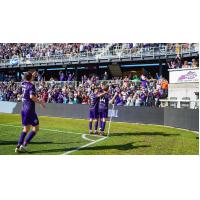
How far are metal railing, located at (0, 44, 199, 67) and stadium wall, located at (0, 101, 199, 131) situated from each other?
184cm

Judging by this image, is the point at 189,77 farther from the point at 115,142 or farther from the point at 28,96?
the point at 28,96

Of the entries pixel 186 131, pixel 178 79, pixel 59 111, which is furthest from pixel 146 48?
pixel 59 111

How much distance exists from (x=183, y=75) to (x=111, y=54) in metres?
3.78

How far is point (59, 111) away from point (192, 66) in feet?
22.1

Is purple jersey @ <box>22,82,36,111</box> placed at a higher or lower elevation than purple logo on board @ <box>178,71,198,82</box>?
lower

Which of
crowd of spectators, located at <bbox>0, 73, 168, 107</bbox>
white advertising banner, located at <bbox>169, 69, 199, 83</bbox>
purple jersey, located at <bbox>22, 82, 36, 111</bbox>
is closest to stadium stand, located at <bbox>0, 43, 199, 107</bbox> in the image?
crowd of spectators, located at <bbox>0, 73, 168, 107</bbox>

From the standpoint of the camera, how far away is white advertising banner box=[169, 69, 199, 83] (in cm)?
1317

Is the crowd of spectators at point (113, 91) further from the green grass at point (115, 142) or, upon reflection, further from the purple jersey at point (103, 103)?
the purple jersey at point (103, 103)

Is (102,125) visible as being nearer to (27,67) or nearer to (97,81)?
(27,67)

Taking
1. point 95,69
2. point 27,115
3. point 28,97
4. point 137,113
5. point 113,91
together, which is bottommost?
point 137,113

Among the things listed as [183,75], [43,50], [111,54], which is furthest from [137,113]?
[43,50]

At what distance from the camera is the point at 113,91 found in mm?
15586

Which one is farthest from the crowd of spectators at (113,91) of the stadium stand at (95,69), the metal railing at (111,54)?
the metal railing at (111,54)

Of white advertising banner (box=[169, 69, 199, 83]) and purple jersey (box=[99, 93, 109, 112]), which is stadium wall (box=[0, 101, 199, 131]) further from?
purple jersey (box=[99, 93, 109, 112])
